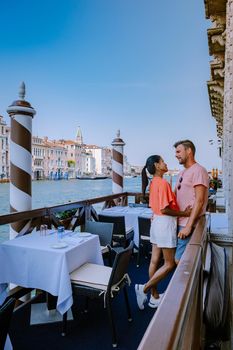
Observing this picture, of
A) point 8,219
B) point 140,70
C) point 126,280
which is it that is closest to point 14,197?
point 8,219

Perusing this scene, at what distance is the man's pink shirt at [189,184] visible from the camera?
277 centimetres

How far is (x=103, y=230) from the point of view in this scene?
4.17 metres

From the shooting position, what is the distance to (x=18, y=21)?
17.1 m

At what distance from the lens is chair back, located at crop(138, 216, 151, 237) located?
4988 millimetres

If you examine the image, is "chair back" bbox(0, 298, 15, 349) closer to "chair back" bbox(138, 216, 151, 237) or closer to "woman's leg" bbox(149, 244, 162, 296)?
"woman's leg" bbox(149, 244, 162, 296)

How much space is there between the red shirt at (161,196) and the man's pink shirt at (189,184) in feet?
Answer: 0.26

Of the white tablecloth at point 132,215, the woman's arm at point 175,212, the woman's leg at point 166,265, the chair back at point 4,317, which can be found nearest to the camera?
the chair back at point 4,317

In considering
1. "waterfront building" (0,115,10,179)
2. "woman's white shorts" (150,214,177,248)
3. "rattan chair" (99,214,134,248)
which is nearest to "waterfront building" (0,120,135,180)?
"waterfront building" (0,115,10,179)

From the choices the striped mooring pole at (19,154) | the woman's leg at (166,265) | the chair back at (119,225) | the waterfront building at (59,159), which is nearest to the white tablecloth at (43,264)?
the striped mooring pole at (19,154)

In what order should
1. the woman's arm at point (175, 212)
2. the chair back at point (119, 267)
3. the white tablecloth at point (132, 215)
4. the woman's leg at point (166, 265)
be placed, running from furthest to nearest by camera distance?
the white tablecloth at point (132, 215)
the woman's leg at point (166, 265)
the woman's arm at point (175, 212)
the chair back at point (119, 267)

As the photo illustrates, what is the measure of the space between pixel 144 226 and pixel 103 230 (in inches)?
43.1

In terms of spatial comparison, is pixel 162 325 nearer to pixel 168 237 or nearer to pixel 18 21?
pixel 168 237

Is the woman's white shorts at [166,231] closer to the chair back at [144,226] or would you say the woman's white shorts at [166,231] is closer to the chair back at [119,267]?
the chair back at [119,267]

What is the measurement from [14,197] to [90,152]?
105 meters
